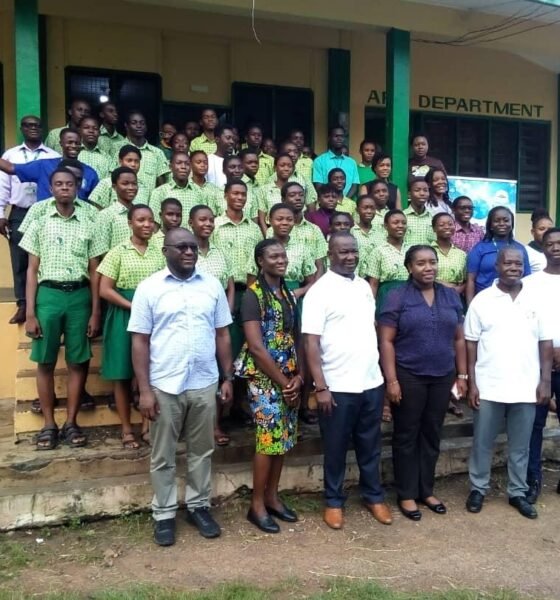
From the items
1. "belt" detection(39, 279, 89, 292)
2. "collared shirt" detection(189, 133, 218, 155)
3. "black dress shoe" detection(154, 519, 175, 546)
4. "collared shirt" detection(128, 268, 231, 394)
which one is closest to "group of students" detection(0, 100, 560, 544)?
"belt" detection(39, 279, 89, 292)

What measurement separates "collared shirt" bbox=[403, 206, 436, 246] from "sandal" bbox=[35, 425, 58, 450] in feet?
10.1

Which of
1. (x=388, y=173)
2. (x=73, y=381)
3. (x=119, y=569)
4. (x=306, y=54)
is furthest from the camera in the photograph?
(x=306, y=54)

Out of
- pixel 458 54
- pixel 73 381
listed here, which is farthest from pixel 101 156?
pixel 458 54

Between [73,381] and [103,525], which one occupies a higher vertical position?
[73,381]

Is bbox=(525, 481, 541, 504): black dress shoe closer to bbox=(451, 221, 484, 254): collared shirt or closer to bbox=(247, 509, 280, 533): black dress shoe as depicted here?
bbox=(247, 509, 280, 533): black dress shoe

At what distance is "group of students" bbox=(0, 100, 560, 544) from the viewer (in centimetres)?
394

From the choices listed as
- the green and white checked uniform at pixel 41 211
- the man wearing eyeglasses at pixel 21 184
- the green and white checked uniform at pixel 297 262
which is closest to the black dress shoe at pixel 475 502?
the green and white checked uniform at pixel 297 262

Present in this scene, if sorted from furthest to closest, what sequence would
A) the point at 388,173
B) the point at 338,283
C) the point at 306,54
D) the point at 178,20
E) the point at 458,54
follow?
the point at 458,54
the point at 306,54
the point at 178,20
the point at 388,173
the point at 338,283

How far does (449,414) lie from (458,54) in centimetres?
655

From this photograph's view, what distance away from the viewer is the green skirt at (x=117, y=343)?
432cm

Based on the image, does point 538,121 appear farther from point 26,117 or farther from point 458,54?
point 26,117

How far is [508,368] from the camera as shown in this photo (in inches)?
166

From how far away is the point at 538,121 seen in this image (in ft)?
34.6

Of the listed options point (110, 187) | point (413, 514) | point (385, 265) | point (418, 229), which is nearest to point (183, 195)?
point (110, 187)
